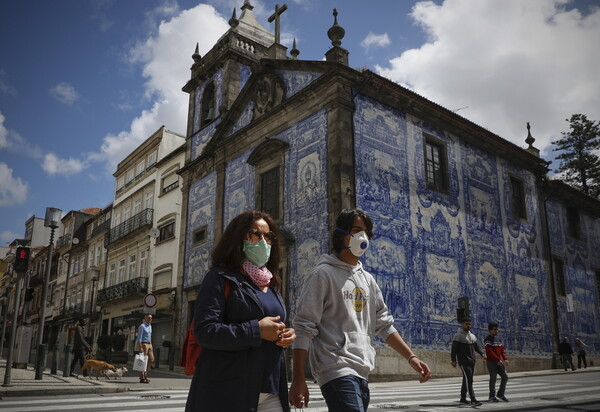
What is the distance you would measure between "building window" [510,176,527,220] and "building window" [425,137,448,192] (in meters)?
4.63

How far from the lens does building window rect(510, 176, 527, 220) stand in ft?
72.1

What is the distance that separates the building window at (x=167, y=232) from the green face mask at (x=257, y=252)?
22.9 m

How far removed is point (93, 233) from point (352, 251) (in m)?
37.5

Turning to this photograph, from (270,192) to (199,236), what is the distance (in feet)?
17.8

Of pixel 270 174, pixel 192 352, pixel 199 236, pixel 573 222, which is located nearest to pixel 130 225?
pixel 199 236

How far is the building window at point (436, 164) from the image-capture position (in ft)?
61.0

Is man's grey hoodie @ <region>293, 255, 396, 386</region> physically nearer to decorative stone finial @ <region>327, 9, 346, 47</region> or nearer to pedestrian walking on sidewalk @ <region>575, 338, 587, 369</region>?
decorative stone finial @ <region>327, 9, 346, 47</region>

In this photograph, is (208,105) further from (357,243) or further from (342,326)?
(342,326)

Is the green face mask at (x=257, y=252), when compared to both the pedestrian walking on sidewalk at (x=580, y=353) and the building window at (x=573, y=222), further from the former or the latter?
the building window at (x=573, y=222)

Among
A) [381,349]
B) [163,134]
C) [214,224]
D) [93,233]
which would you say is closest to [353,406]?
[381,349]

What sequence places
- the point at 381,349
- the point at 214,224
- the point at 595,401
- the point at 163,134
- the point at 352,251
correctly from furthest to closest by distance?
the point at 163,134, the point at 214,224, the point at 381,349, the point at 595,401, the point at 352,251

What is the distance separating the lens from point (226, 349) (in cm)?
239

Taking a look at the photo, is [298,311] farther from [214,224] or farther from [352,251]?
[214,224]

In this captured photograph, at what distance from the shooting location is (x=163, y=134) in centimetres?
2978
